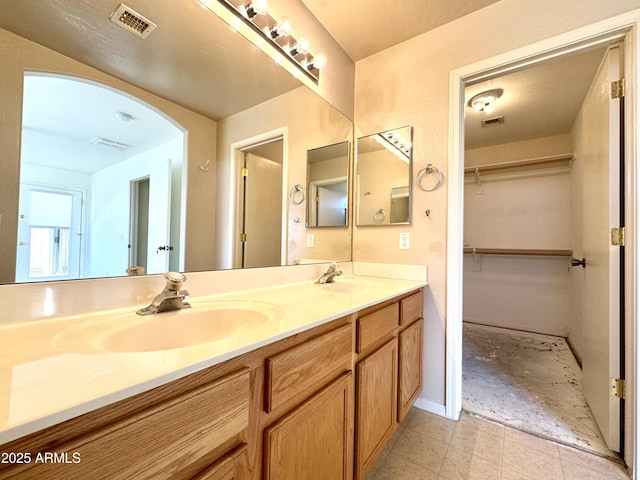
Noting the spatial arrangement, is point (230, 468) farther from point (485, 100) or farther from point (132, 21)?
point (485, 100)

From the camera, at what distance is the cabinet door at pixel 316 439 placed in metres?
0.66

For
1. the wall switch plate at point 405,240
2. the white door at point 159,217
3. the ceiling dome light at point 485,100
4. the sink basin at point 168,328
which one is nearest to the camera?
the sink basin at point 168,328

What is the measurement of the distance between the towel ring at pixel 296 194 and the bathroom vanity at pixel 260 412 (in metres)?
0.58

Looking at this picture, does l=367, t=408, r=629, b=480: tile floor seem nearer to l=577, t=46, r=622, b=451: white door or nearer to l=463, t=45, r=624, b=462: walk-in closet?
l=463, t=45, r=624, b=462: walk-in closet

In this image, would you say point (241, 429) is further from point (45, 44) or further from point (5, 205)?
point (45, 44)

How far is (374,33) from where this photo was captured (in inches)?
67.2

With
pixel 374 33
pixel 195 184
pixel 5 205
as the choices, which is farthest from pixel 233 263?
pixel 374 33

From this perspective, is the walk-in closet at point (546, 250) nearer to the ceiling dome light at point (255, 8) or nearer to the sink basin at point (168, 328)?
the ceiling dome light at point (255, 8)

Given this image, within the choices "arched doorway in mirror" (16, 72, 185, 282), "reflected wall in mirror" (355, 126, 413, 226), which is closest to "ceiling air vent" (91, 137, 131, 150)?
"arched doorway in mirror" (16, 72, 185, 282)

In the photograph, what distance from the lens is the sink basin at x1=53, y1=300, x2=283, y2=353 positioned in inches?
24.6

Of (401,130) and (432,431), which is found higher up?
(401,130)

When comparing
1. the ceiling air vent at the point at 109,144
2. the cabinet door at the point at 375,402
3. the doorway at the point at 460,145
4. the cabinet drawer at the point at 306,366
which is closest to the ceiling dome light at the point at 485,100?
the doorway at the point at 460,145

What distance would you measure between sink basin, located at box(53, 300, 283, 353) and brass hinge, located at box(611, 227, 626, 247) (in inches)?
64.2

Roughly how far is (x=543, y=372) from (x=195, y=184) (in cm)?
284
